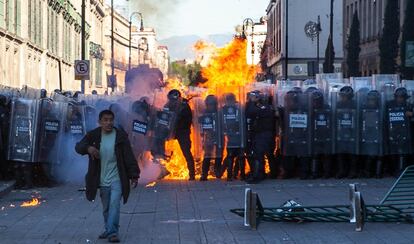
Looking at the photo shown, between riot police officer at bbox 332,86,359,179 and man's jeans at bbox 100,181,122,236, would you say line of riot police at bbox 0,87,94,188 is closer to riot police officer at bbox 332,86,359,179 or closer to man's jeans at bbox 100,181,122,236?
riot police officer at bbox 332,86,359,179

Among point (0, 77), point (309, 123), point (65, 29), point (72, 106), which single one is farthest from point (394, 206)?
point (65, 29)

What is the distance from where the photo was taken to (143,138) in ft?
52.6

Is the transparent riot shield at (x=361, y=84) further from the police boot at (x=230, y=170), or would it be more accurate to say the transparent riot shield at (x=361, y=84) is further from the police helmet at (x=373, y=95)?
the police boot at (x=230, y=170)

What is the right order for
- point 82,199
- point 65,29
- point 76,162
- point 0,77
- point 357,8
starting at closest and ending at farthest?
point 82,199
point 76,162
point 0,77
point 357,8
point 65,29

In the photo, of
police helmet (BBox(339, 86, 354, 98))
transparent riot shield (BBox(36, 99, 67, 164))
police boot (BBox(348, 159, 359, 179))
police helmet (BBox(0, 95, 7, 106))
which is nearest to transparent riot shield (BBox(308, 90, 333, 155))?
police helmet (BBox(339, 86, 354, 98))

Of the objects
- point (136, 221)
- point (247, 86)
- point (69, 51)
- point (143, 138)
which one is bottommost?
point (136, 221)

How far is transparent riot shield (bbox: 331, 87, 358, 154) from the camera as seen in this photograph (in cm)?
1568

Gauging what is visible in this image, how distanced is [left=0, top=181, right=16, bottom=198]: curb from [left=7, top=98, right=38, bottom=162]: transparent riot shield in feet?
1.59

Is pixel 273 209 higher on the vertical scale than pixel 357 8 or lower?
lower

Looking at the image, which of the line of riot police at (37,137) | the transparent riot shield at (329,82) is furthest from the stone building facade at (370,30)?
the line of riot police at (37,137)

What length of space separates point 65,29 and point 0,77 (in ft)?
94.8

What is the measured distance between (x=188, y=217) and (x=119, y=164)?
2286mm

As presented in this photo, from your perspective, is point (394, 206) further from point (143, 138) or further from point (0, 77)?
point (0, 77)

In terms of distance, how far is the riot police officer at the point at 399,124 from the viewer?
15.4 metres
